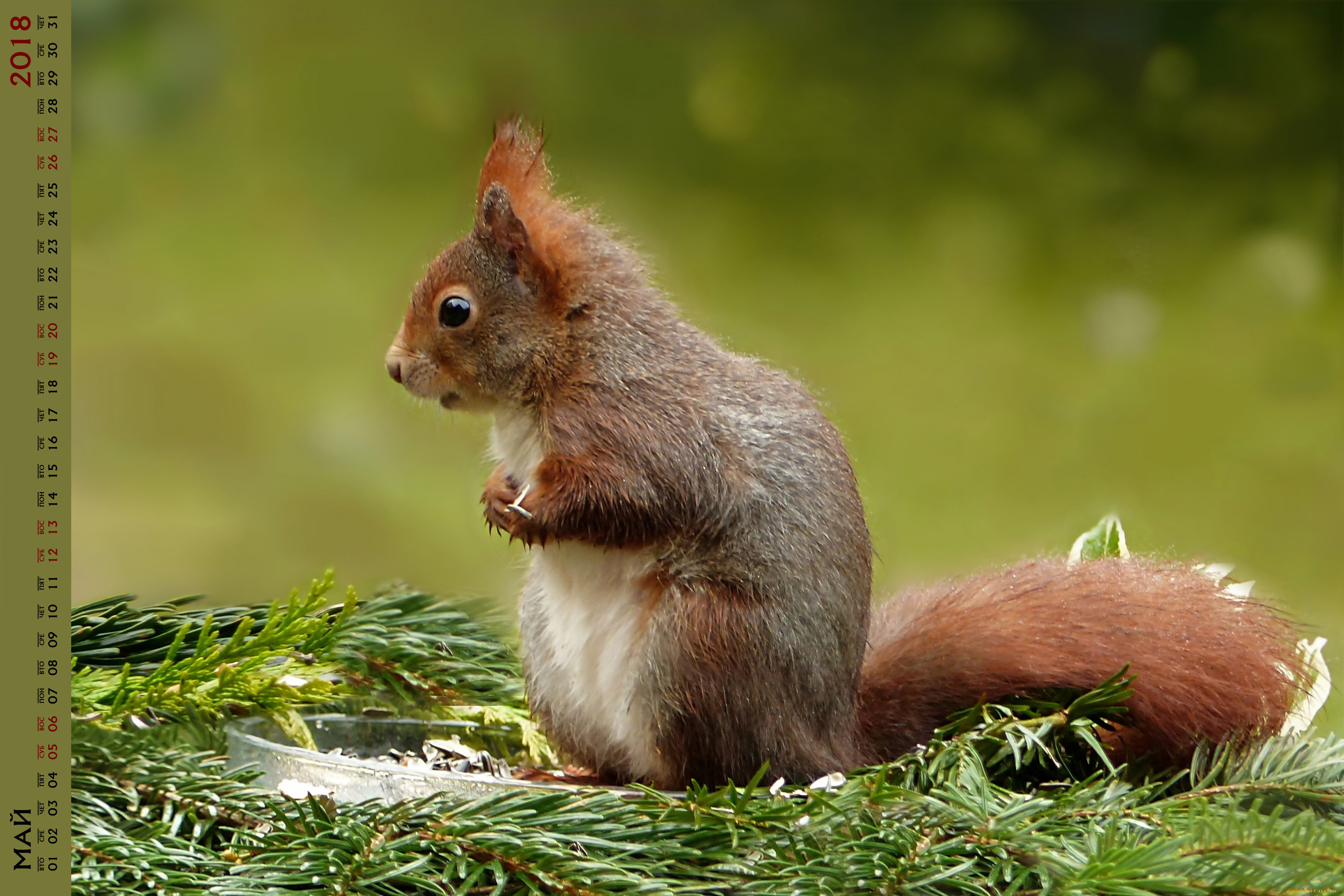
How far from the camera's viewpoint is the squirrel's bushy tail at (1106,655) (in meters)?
0.93

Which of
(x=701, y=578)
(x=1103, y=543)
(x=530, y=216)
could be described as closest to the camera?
(x=701, y=578)

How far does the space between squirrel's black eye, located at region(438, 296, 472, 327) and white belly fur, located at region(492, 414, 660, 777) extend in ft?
0.24

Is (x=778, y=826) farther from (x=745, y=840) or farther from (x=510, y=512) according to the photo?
(x=510, y=512)

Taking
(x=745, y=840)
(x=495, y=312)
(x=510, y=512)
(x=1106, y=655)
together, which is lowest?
(x=745, y=840)

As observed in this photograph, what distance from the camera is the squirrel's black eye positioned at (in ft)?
3.31

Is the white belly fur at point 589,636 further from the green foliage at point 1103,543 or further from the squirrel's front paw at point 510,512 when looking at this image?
the green foliage at point 1103,543

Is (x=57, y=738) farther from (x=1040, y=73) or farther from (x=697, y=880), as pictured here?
(x=1040, y=73)

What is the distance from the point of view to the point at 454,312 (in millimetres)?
1011

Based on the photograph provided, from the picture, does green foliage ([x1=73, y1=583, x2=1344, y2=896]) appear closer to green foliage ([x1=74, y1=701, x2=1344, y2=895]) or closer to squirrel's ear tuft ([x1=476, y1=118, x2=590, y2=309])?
green foliage ([x1=74, y1=701, x2=1344, y2=895])

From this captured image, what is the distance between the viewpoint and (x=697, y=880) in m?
0.73

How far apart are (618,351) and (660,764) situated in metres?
0.28

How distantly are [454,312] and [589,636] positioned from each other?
25cm

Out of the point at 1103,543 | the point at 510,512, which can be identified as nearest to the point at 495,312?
the point at 510,512

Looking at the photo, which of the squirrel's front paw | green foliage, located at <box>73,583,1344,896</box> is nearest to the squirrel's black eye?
the squirrel's front paw
